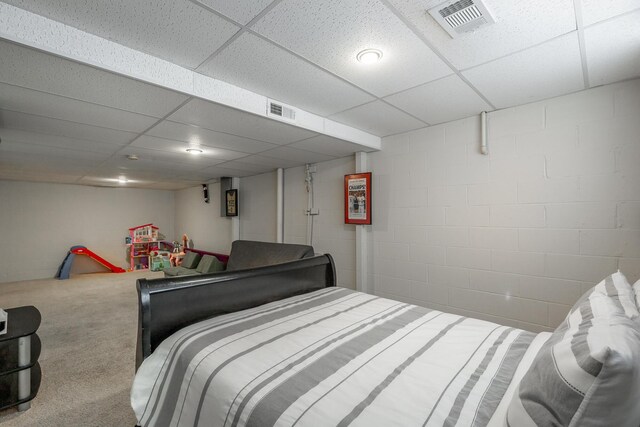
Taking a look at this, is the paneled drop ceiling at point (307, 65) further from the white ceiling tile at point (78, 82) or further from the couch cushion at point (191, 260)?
the couch cushion at point (191, 260)

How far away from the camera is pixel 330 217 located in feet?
13.7

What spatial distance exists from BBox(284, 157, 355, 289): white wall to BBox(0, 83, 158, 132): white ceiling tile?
2.36 metres

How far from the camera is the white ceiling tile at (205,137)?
110 inches

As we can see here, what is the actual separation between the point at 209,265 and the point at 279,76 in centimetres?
416

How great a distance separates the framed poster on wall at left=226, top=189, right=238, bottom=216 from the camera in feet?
18.8

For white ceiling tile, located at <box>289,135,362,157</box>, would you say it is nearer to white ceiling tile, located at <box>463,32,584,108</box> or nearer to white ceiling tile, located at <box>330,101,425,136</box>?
white ceiling tile, located at <box>330,101,425,136</box>

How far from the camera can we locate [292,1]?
53.3 inches

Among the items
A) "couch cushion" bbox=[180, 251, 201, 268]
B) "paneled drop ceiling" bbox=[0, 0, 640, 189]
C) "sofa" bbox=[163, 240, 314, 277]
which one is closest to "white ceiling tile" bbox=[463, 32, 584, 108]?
"paneled drop ceiling" bbox=[0, 0, 640, 189]

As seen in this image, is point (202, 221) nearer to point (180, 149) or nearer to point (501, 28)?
point (180, 149)

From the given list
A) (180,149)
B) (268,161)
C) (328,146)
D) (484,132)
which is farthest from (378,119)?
(180,149)

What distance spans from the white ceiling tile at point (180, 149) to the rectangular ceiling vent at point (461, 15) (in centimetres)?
292

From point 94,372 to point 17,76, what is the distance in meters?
Answer: 2.33

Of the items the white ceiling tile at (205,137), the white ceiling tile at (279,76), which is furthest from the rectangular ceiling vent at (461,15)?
the white ceiling tile at (205,137)

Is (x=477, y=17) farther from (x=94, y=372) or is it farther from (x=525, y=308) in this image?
(x=94, y=372)
